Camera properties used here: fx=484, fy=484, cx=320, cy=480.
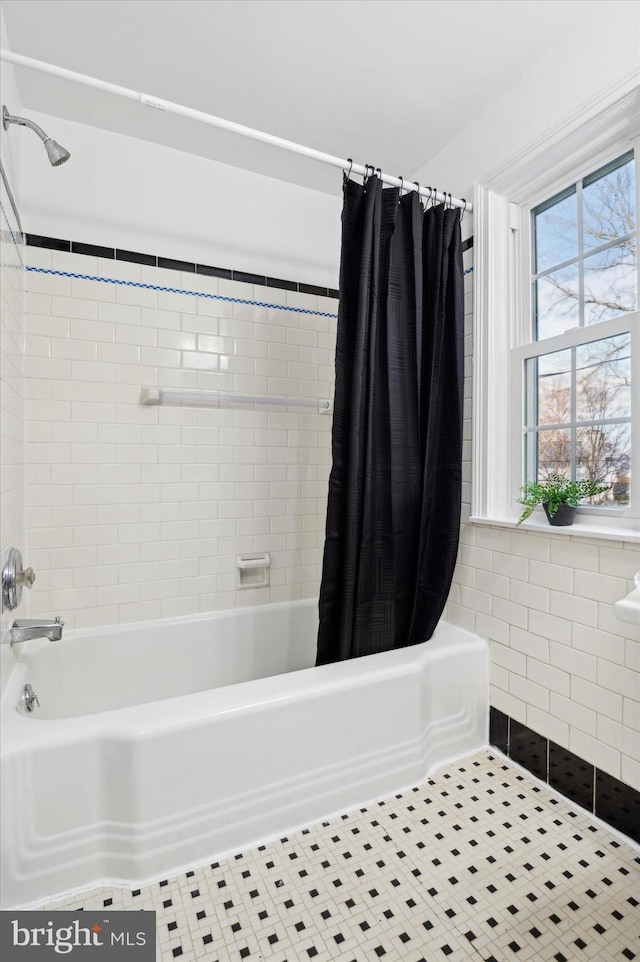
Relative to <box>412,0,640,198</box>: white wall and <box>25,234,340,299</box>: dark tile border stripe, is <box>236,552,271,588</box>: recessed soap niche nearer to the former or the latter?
<box>25,234,340,299</box>: dark tile border stripe

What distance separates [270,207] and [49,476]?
1637 millimetres

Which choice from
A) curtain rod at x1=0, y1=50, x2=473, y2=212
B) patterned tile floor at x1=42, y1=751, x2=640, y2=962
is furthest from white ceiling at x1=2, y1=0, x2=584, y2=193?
patterned tile floor at x1=42, y1=751, x2=640, y2=962

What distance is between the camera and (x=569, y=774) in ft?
5.37

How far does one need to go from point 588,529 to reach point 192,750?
4.57 feet

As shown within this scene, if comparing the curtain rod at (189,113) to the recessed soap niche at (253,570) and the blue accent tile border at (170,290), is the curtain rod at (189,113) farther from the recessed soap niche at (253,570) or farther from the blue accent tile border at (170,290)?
the recessed soap niche at (253,570)

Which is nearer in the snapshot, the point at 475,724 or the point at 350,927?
the point at 350,927

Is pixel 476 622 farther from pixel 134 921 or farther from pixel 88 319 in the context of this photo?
pixel 88 319

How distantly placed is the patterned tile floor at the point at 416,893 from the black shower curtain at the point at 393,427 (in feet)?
1.96

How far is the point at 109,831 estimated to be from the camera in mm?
1305

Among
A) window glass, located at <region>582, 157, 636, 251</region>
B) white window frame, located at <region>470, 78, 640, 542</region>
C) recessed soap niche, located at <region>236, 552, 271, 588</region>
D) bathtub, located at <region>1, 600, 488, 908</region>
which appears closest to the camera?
bathtub, located at <region>1, 600, 488, 908</region>

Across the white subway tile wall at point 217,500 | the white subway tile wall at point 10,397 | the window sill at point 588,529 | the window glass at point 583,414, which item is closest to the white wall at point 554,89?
the white subway tile wall at point 217,500

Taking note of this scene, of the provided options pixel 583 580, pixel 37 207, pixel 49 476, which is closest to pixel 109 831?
pixel 49 476

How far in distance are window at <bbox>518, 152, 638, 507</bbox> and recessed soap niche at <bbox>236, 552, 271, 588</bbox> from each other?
49.9 inches

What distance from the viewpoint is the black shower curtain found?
5.96ft
